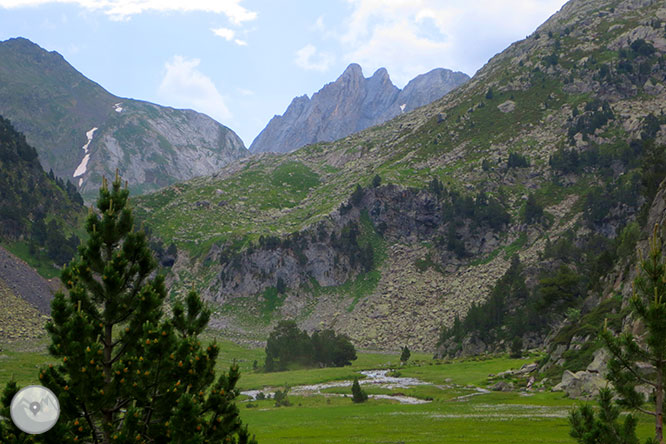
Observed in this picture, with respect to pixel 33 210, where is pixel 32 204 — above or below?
above

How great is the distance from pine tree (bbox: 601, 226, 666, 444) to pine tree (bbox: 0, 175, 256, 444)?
12.2 meters

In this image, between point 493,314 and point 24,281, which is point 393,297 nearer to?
point 493,314

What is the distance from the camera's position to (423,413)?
47.4m

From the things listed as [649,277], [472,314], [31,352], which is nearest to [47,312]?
[31,352]

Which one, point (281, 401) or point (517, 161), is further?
point (517, 161)

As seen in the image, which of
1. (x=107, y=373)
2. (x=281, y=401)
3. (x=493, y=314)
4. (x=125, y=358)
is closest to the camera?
(x=125, y=358)

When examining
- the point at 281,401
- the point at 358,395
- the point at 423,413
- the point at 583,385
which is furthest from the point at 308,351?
the point at 583,385

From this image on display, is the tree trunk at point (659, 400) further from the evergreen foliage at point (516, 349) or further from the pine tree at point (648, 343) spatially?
the evergreen foliage at point (516, 349)

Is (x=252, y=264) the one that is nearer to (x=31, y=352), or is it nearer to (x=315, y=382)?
(x=31, y=352)

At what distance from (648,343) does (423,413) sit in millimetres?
34713

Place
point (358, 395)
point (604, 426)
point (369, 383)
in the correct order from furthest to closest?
point (369, 383)
point (358, 395)
point (604, 426)

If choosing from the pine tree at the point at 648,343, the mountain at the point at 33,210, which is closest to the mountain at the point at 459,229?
the mountain at the point at 33,210

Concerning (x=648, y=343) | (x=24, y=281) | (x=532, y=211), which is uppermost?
(x=532, y=211)

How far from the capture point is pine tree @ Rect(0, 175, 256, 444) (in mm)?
16109
